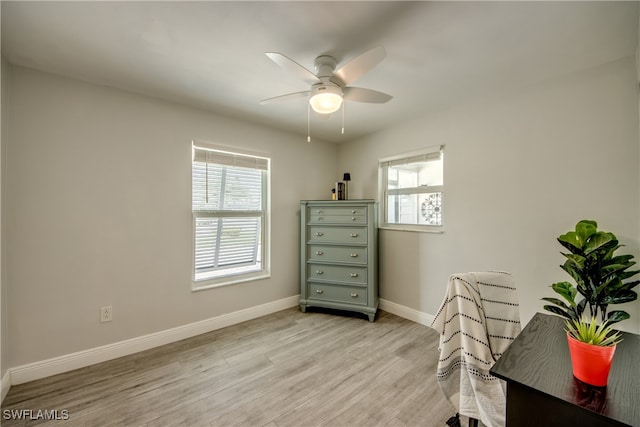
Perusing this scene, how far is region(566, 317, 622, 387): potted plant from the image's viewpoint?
850mm

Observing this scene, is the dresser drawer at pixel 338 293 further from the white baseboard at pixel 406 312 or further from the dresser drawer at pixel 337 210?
the dresser drawer at pixel 337 210

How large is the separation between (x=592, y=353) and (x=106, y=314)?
123 inches

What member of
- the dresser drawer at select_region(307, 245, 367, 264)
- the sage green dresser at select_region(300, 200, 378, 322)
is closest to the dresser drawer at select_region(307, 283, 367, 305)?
the sage green dresser at select_region(300, 200, 378, 322)

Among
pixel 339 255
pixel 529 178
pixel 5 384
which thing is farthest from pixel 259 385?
pixel 529 178

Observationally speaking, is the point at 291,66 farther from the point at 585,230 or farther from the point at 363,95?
the point at 585,230

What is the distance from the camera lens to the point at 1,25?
5.07ft

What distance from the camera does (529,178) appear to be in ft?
7.39

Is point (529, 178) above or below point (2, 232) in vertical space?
above

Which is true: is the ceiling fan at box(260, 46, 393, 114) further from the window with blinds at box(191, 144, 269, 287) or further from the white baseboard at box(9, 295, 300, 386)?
the white baseboard at box(9, 295, 300, 386)

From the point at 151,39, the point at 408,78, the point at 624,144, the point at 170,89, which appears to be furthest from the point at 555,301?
the point at 170,89

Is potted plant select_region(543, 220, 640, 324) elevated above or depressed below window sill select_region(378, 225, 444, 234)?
below

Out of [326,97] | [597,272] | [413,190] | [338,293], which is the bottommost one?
[338,293]

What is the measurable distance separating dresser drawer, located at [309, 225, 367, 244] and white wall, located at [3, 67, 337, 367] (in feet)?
3.85

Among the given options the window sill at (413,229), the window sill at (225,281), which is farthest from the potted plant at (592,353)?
the window sill at (225,281)
